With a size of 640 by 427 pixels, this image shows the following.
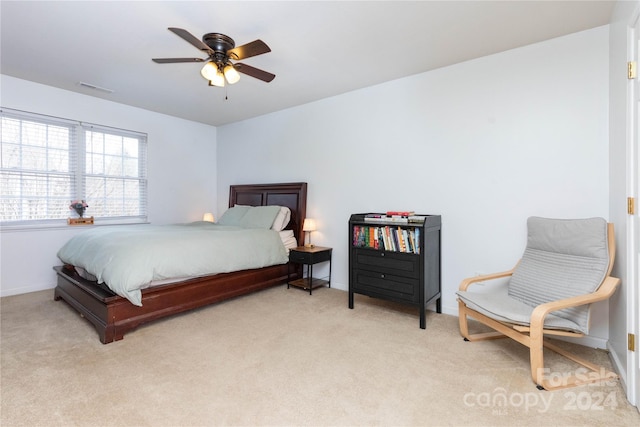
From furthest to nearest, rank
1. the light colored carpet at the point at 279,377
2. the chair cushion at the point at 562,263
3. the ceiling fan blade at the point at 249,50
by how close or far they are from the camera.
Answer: the ceiling fan blade at the point at 249,50
the chair cushion at the point at 562,263
the light colored carpet at the point at 279,377

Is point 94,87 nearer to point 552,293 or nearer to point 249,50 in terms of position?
point 249,50

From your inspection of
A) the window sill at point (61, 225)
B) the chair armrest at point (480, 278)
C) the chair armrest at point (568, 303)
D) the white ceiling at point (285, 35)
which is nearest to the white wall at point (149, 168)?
the window sill at point (61, 225)

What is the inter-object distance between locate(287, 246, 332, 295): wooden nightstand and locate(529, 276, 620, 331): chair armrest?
93.2 inches

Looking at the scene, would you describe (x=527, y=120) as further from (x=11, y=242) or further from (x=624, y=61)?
(x=11, y=242)

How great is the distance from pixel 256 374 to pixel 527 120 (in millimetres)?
3045

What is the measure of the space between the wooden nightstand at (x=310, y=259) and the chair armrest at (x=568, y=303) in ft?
7.76

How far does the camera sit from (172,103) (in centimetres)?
444

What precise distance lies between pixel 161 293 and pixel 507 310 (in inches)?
111

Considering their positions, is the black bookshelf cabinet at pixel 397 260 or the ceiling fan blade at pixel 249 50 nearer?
the ceiling fan blade at pixel 249 50

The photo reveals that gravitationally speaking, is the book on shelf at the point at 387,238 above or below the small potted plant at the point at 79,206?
below

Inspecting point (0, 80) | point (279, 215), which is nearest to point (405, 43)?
point (279, 215)

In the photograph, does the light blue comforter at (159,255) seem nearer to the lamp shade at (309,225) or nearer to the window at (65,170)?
the lamp shade at (309,225)

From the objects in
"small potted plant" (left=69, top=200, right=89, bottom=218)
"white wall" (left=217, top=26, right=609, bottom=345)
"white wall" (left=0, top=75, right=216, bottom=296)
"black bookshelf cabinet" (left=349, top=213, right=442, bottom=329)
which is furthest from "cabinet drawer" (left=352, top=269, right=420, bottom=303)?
"small potted plant" (left=69, top=200, right=89, bottom=218)

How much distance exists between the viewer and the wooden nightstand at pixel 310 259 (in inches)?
150
